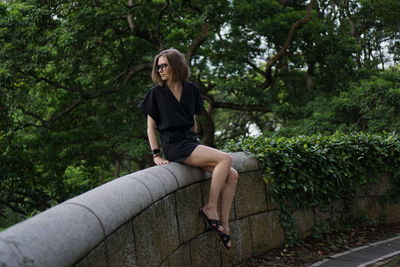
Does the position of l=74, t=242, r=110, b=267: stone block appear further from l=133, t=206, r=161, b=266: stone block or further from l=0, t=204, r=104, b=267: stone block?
l=133, t=206, r=161, b=266: stone block

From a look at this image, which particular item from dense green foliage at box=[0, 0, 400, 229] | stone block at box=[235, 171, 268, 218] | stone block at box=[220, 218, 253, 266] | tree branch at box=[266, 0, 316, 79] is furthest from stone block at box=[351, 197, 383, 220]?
tree branch at box=[266, 0, 316, 79]

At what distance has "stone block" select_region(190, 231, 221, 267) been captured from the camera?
3934 mm

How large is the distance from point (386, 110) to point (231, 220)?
6.52 metres

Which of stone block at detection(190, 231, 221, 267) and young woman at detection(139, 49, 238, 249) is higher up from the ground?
young woman at detection(139, 49, 238, 249)

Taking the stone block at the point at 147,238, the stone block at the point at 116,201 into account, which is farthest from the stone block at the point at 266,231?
the stone block at the point at 116,201

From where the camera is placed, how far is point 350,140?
6.54 meters

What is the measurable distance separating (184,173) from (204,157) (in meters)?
0.22

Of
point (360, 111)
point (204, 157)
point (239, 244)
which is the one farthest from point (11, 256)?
point (360, 111)

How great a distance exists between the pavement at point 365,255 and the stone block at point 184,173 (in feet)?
5.16

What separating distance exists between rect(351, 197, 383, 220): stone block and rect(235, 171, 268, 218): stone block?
1840mm

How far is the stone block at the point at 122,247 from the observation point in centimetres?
242

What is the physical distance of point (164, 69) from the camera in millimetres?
4172

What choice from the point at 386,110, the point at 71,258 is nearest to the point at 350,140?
the point at 386,110

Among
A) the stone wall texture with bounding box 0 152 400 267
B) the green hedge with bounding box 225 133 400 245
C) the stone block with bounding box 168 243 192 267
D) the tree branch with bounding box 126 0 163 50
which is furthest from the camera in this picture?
the tree branch with bounding box 126 0 163 50
